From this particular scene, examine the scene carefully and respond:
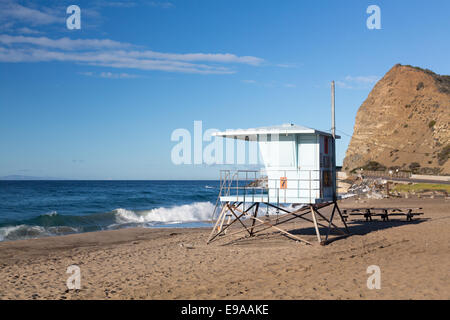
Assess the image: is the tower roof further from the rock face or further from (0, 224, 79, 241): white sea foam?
the rock face

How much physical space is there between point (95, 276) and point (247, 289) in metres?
4.20

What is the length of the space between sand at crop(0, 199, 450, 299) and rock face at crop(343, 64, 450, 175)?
193 ft

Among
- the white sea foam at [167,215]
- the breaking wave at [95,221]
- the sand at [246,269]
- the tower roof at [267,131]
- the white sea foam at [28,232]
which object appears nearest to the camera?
the sand at [246,269]

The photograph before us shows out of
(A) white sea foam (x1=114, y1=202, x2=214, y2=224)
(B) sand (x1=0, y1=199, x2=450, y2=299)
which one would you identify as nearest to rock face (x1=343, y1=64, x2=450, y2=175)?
(A) white sea foam (x1=114, y1=202, x2=214, y2=224)

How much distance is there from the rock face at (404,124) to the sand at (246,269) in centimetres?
5894

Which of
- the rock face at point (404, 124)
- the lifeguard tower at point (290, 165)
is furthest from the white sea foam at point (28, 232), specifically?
the rock face at point (404, 124)

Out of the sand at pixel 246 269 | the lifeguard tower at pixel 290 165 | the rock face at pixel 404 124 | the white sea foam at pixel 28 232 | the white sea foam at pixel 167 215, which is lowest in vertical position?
the white sea foam at pixel 167 215

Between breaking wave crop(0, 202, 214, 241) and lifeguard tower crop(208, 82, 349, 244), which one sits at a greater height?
lifeguard tower crop(208, 82, 349, 244)

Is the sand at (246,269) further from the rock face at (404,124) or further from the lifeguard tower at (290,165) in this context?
the rock face at (404,124)

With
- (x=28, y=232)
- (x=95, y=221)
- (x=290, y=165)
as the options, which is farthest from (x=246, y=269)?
(x=95, y=221)

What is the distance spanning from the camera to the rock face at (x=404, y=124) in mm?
72500

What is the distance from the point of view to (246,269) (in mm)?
11180

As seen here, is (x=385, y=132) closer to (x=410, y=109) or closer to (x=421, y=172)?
(x=410, y=109)

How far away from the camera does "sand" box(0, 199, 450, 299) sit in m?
9.04
